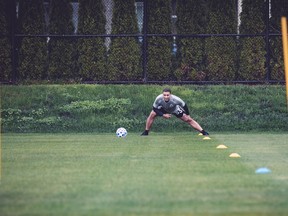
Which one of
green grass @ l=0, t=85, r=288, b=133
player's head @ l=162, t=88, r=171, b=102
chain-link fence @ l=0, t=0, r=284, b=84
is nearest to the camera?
player's head @ l=162, t=88, r=171, b=102

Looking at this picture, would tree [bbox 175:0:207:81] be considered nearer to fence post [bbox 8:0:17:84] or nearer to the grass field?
fence post [bbox 8:0:17:84]

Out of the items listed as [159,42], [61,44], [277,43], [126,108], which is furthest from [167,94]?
[61,44]

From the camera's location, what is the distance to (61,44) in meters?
33.6

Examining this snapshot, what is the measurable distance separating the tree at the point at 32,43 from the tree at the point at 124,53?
2716 millimetres

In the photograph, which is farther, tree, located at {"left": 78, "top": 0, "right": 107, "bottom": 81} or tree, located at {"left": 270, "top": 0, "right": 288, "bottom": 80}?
tree, located at {"left": 78, "top": 0, "right": 107, "bottom": 81}

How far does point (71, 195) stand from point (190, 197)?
5.47ft

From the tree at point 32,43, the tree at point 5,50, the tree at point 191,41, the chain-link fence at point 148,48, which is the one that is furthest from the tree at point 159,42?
the tree at point 5,50

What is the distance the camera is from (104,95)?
30641 millimetres

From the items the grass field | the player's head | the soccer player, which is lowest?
the grass field

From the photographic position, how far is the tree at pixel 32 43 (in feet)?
110

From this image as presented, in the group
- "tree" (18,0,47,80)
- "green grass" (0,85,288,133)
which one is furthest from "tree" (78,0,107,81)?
Result: "green grass" (0,85,288,133)

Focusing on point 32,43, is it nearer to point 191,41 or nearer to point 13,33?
point 13,33

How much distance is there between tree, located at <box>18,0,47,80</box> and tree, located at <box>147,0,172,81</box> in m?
4.20

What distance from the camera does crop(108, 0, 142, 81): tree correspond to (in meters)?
33.4
